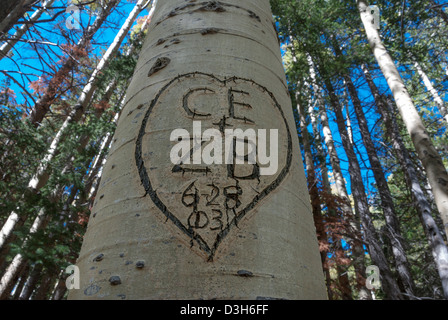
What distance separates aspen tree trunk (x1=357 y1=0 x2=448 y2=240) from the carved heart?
118 inches

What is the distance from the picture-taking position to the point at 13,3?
2.15 metres

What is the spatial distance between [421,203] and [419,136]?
5.20 ft

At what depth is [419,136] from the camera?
3453mm

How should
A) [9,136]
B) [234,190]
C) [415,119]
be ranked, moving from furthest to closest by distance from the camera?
[9,136] → [415,119] → [234,190]

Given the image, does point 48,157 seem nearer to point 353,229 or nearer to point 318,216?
point 318,216

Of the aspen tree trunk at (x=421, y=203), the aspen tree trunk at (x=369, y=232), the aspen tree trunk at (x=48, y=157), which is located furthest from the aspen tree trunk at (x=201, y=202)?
the aspen tree trunk at (x=369, y=232)

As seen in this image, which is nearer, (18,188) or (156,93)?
(156,93)

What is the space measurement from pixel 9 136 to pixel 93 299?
4.69 metres

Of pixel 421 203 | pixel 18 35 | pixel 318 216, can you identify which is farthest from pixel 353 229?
pixel 18 35

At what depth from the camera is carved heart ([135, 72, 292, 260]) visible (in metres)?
0.53

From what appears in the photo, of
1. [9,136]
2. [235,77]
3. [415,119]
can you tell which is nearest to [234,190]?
[235,77]

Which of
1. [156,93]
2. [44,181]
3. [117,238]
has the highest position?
[44,181]

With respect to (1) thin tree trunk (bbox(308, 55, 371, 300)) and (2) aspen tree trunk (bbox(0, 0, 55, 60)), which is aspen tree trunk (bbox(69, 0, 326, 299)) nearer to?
(2) aspen tree trunk (bbox(0, 0, 55, 60))
